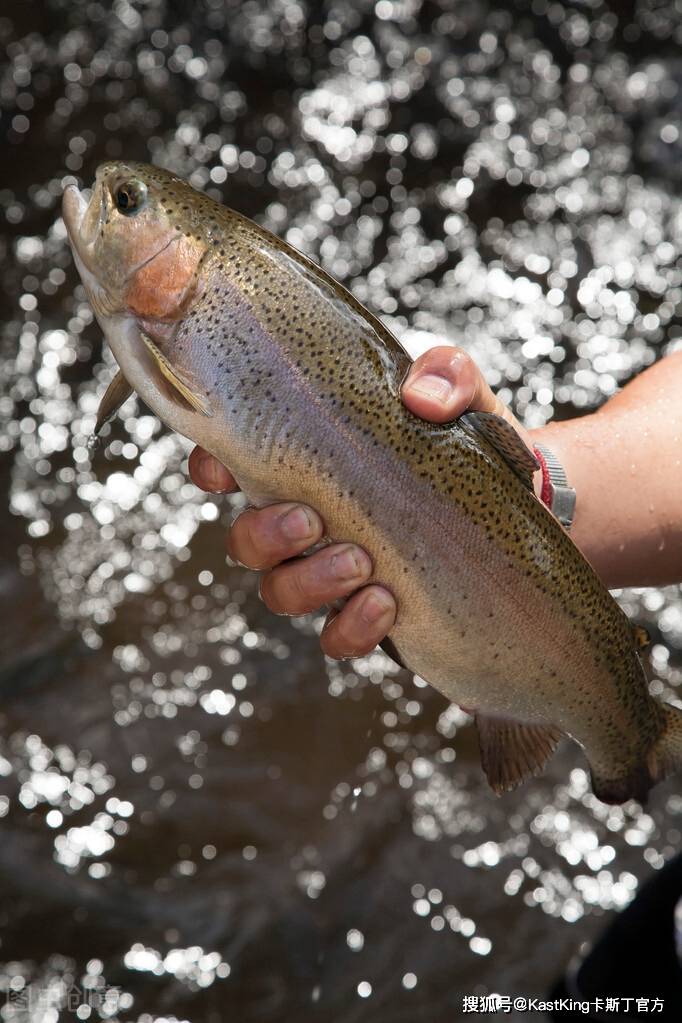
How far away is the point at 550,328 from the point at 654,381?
2.74 m

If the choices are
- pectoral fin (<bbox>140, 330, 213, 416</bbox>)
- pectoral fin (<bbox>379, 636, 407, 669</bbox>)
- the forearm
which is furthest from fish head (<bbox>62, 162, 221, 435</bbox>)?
the forearm

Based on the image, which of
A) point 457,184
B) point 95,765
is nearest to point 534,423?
point 457,184

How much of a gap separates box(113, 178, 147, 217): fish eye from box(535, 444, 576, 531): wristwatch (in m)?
1.32

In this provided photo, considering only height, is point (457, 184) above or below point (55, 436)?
above

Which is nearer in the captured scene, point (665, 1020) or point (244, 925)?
point (665, 1020)

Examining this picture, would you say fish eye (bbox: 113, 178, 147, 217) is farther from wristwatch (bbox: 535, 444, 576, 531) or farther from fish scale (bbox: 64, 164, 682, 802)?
wristwatch (bbox: 535, 444, 576, 531)

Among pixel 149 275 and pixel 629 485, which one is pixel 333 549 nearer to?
pixel 149 275

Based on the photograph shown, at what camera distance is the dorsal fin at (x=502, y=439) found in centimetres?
230

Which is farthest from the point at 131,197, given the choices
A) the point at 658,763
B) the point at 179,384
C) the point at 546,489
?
the point at 658,763

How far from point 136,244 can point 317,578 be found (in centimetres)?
90

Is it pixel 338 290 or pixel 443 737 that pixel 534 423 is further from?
pixel 338 290

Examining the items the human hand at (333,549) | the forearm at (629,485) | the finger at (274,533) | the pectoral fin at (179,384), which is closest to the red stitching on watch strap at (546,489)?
the forearm at (629,485)

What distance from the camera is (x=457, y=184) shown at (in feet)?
20.9

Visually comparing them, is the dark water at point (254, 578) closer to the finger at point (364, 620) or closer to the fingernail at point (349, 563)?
the finger at point (364, 620)
